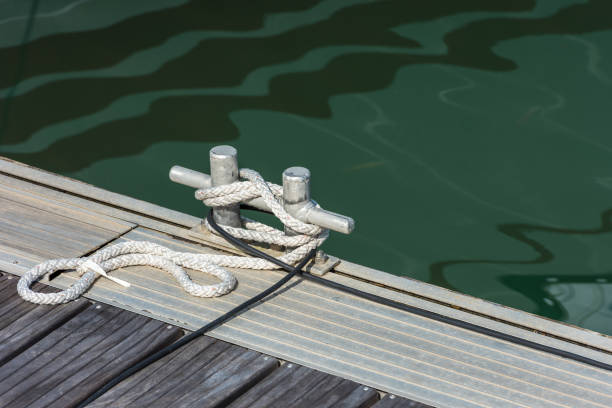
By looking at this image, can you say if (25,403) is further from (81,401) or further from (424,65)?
(424,65)

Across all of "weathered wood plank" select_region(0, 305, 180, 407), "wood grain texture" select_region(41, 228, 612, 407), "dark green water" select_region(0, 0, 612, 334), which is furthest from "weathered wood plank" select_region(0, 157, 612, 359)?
"dark green water" select_region(0, 0, 612, 334)

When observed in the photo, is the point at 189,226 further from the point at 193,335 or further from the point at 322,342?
the point at 322,342

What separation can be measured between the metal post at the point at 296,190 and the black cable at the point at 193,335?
0.50ft

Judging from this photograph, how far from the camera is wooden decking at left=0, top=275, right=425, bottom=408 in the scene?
2.30 meters

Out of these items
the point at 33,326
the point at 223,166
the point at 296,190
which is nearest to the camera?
the point at 33,326

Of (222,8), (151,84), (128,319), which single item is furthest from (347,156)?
(128,319)

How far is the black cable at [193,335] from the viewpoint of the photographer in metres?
2.32

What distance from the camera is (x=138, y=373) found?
2381 mm

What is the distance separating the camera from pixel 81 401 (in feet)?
Answer: 7.52

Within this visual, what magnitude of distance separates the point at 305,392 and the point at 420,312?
441 millimetres

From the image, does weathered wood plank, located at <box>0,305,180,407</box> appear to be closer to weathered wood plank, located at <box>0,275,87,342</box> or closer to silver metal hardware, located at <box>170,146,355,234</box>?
weathered wood plank, located at <box>0,275,87,342</box>

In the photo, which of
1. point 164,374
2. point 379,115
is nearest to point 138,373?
point 164,374

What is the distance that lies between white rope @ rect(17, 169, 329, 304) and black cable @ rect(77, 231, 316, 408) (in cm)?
5

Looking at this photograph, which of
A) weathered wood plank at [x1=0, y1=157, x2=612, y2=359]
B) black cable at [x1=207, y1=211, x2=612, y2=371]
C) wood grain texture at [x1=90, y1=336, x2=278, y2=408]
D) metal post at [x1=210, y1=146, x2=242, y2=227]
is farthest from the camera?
metal post at [x1=210, y1=146, x2=242, y2=227]
